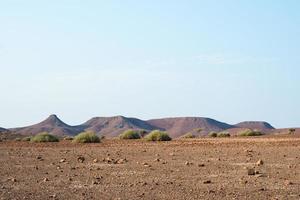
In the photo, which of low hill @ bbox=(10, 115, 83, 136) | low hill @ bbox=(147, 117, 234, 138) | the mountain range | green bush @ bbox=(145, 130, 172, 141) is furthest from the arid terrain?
low hill @ bbox=(147, 117, 234, 138)

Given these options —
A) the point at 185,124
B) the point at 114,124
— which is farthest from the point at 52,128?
the point at 185,124

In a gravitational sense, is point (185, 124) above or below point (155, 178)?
above

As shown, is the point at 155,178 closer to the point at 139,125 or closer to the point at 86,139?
the point at 86,139

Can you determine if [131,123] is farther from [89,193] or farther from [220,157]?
[89,193]

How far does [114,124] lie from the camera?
128 m

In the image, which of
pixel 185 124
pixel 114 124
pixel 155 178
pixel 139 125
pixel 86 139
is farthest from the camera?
pixel 185 124

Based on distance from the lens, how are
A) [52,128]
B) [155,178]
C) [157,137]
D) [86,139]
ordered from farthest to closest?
[52,128]
[157,137]
[86,139]
[155,178]

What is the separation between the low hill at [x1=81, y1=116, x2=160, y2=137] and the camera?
123 meters

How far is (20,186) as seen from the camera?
13336mm

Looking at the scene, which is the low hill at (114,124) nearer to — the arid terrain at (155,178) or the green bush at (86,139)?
the green bush at (86,139)

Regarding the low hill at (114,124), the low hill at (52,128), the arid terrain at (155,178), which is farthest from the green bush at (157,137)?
the low hill at (114,124)

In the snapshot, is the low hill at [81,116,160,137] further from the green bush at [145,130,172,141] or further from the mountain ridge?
the green bush at [145,130,172,141]

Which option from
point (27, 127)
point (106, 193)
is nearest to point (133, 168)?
point (106, 193)

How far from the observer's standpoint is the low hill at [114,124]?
123 m
